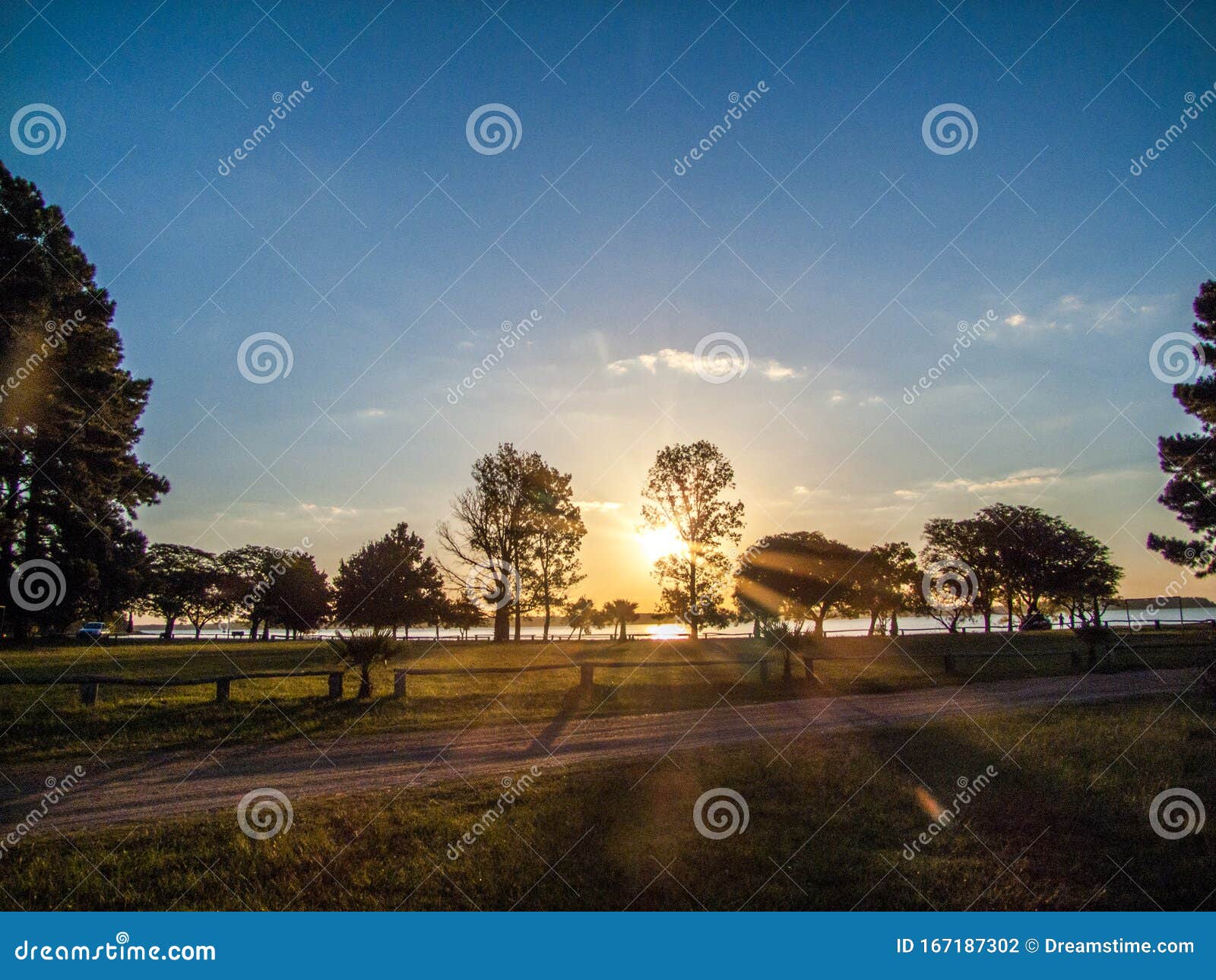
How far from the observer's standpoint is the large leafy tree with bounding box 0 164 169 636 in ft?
92.7

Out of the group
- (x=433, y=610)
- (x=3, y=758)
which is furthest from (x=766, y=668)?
(x=433, y=610)

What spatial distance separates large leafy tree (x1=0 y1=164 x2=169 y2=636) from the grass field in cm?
477

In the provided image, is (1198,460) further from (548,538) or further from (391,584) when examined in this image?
(391,584)

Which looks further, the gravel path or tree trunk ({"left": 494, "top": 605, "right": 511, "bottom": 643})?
tree trunk ({"left": 494, "top": 605, "right": 511, "bottom": 643})

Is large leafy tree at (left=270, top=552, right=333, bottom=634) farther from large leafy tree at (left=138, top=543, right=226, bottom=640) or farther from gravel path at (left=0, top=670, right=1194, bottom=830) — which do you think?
gravel path at (left=0, top=670, right=1194, bottom=830)

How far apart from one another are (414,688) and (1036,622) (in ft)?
216

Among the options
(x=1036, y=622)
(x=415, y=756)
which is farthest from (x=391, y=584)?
(x=1036, y=622)

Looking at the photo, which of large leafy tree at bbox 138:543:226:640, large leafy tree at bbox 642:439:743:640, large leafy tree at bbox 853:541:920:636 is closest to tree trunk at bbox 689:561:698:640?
large leafy tree at bbox 642:439:743:640

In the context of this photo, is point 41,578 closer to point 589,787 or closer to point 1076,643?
point 589,787

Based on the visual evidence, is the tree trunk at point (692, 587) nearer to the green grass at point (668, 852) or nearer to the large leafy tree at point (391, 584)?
the large leafy tree at point (391, 584)

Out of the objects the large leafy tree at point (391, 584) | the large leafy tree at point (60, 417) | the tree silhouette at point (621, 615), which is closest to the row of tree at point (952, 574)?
the tree silhouette at point (621, 615)

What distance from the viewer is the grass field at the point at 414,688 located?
572 inches

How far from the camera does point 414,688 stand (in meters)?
20.9

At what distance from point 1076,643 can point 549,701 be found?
37579 mm
